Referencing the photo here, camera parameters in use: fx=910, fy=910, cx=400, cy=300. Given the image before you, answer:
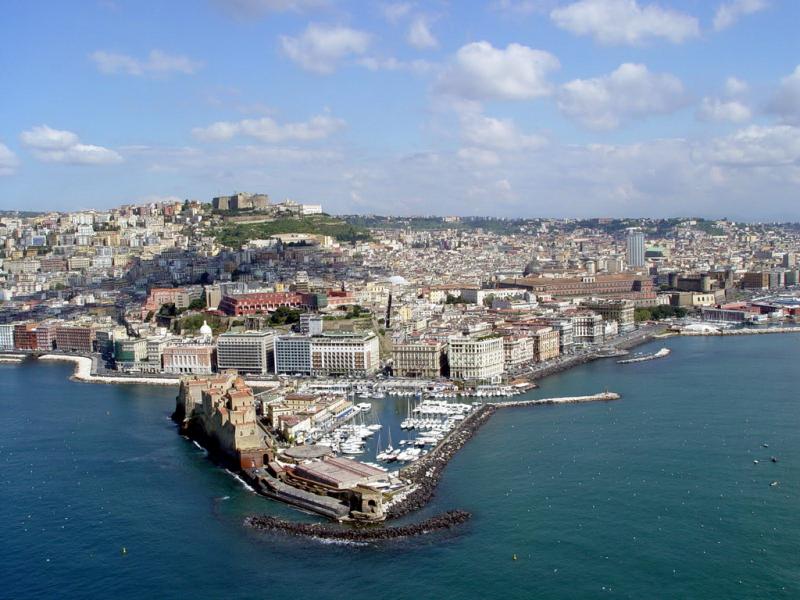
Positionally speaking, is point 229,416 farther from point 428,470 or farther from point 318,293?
point 318,293

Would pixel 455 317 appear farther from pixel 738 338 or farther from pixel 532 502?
pixel 532 502

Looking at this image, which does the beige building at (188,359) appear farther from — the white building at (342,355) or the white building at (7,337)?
the white building at (7,337)

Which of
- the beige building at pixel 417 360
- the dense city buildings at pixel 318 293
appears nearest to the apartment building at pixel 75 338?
the dense city buildings at pixel 318 293

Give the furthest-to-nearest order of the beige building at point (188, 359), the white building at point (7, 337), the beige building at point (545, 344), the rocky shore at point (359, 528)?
the white building at point (7, 337) → the beige building at point (545, 344) → the beige building at point (188, 359) → the rocky shore at point (359, 528)

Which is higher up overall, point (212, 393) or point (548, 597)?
point (212, 393)

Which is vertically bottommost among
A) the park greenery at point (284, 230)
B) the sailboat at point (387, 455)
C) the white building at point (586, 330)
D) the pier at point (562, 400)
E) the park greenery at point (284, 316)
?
the sailboat at point (387, 455)

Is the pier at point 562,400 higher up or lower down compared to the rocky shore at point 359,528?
higher up

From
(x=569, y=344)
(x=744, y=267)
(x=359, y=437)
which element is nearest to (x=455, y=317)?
(x=569, y=344)
